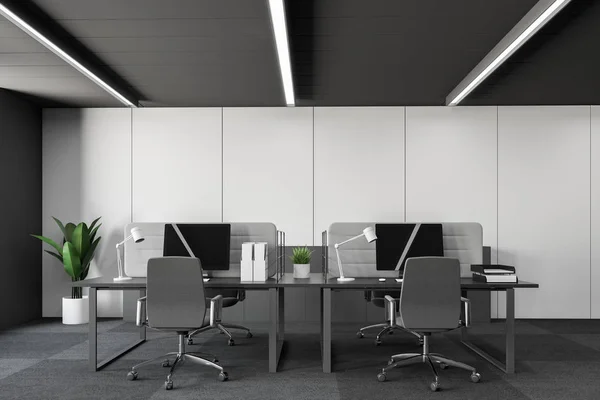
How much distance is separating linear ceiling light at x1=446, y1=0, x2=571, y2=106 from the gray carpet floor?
246cm

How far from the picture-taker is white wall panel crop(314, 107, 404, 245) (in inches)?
261

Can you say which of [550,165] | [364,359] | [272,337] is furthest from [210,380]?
[550,165]

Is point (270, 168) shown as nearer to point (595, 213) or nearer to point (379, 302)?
point (379, 302)

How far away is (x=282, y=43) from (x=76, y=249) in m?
3.59

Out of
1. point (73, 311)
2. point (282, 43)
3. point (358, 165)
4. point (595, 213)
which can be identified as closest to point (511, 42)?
point (282, 43)

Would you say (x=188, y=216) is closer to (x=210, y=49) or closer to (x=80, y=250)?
(x=80, y=250)

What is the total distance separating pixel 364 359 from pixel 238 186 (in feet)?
9.38

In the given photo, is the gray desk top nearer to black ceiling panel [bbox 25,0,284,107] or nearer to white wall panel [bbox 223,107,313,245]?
black ceiling panel [bbox 25,0,284,107]

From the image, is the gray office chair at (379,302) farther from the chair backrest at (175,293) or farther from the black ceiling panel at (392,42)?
the black ceiling panel at (392,42)

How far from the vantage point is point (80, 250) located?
246 inches

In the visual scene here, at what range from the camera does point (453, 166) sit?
6.65 m

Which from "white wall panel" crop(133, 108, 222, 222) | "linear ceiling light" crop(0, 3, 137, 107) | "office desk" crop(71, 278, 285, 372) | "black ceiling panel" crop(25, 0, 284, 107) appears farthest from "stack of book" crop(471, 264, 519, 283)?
"linear ceiling light" crop(0, 3, 137, 107)

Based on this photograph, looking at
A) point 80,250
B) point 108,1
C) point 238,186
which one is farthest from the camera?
point 238,186

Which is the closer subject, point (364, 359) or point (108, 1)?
point (108, 1)
